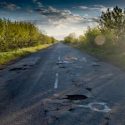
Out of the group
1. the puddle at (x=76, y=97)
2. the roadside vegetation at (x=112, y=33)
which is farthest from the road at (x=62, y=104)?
the roadside vegetation at (x=112, y=33)

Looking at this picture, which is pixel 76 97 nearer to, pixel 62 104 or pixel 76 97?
pixel 76 97

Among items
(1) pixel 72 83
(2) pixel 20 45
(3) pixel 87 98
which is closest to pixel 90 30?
(2) pixel 20 45

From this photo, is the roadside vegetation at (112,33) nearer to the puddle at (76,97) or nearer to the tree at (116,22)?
the tree at (116,22)

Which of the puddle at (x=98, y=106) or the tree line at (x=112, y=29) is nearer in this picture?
the puddle at (x=98, y=106)

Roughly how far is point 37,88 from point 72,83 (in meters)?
1.98

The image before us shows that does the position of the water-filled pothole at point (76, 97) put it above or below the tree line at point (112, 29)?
below

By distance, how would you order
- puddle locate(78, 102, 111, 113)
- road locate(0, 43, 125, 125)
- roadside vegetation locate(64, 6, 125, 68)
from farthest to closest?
roadside vegetation locate(64, 6, 125, 68) < puddle locate(78, 102, 111, 113) < road locate(0, 43, 125, 125)

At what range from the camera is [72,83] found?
12602mm

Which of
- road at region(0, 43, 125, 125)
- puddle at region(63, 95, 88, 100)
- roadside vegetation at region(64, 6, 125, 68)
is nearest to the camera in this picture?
road at region(0, 43, 125, 125)

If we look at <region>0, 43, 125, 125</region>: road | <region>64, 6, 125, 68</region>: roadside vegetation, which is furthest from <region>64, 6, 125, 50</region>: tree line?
<region>0, 43, 125, 125</region>: road

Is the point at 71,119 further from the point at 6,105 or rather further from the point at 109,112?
the point at 6,105

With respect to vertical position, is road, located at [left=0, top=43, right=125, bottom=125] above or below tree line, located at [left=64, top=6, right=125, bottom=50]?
below

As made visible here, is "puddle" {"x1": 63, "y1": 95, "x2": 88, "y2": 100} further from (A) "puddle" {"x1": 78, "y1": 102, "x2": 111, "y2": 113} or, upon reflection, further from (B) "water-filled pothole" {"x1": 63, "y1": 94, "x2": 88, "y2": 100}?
(A) "puddle" {"x1": 78, "y1": 102, "x2": 111, "y2": 113}

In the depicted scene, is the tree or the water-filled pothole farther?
the tree
